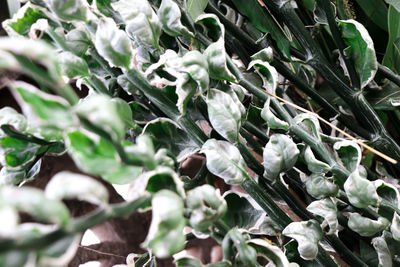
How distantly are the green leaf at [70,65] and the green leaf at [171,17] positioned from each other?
71 mm

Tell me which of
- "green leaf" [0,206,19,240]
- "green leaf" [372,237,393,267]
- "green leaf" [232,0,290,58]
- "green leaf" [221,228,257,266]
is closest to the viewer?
"green leaf" [0,206,19,240]

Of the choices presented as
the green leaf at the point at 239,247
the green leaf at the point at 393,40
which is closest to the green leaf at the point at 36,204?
the green leaf at the point at 239,247

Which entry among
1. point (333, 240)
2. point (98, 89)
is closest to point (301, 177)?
point (333, 240)

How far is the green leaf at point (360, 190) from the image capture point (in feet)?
0.87

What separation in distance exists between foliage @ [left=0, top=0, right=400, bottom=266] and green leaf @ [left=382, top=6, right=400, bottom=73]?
0.17ft

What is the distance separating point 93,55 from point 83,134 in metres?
0.15

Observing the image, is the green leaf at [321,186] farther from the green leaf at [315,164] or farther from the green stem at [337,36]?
the green stem at [337,36]

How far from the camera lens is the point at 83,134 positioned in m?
0.16

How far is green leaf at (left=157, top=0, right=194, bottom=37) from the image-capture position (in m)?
0.28

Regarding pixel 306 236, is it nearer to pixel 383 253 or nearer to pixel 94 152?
pixel 383 253

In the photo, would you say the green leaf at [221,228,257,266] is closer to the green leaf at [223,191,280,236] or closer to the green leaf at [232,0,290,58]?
the green leaf at [223,191,280,236]

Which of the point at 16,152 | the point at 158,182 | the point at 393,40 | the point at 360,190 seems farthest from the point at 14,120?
the point at 393,40

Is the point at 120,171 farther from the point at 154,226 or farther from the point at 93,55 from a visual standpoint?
the point at 93,55

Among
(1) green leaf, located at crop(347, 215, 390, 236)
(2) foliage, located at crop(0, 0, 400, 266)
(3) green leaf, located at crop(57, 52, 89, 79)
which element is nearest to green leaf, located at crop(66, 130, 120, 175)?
(2) foliage, located at crop(0, 0, 400, 266)
